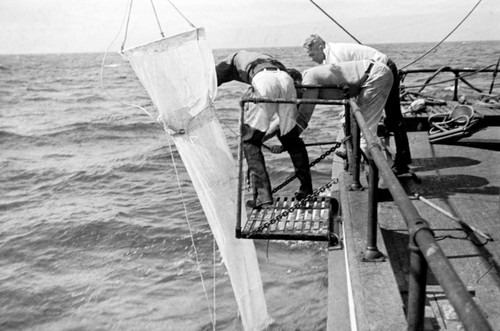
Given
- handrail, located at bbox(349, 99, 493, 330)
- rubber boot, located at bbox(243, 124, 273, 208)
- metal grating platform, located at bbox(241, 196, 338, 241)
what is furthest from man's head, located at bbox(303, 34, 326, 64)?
handrail, located at bbox(349, 99, 493, 330)

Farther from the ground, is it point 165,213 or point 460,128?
point 460,128

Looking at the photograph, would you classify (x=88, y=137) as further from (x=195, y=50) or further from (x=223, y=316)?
(x=195, y=50)

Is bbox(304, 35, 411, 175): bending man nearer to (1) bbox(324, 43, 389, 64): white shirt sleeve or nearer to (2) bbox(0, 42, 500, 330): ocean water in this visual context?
(1) bbox(324, 43, 389, 64): white shirt sleeve

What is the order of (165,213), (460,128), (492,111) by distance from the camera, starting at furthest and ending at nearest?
(165,213)
(492,111)
(460,128)

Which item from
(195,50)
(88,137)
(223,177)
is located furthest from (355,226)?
(88,137)

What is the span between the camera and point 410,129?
296 inches

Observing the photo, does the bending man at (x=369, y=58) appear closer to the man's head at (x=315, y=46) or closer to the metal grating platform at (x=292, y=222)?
the man's head at (x=315, y=46)

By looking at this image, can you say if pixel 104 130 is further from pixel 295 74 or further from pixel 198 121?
pixel 198 121

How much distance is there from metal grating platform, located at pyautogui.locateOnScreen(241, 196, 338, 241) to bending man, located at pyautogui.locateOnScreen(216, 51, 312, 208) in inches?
9.5

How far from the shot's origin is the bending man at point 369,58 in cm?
514

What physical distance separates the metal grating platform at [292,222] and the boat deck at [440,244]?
6.8 inches

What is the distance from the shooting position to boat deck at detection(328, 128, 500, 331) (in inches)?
119

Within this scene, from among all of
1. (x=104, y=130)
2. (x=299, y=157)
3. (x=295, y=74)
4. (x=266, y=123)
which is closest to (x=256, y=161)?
(x=266, y=123)

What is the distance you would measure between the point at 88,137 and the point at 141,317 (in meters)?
12.2
